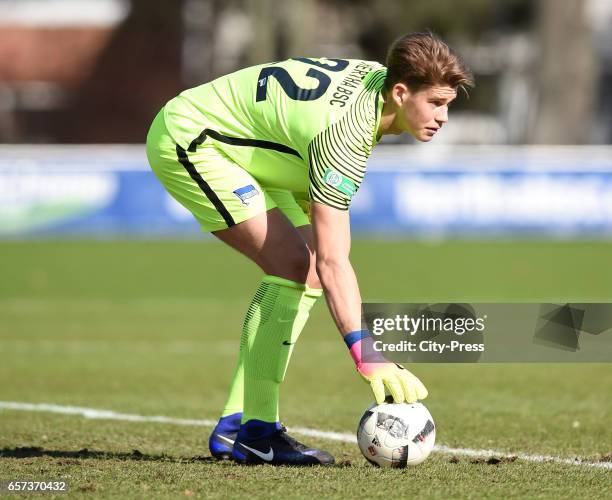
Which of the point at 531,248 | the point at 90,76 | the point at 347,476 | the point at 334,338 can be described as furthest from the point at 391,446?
the point at 90,76

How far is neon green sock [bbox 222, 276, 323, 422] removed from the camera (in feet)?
19.9

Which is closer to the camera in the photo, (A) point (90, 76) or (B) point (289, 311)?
(B) point (289, 311)

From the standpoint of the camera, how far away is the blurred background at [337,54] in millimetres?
20750

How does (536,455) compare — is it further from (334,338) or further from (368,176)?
(368,176)

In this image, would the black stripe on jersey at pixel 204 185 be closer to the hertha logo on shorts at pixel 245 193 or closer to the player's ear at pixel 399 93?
the hertha logo on shorts at pixel 245 193

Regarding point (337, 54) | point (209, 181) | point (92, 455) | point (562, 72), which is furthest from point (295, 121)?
point (337, 54)

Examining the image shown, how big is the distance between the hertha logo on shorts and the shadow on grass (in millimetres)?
1317

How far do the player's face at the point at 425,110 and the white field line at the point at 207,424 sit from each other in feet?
5.63

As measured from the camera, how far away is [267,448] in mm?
6059

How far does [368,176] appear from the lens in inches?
816

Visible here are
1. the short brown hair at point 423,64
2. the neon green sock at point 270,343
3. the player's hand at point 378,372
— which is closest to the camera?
the player's hand at point 378,372

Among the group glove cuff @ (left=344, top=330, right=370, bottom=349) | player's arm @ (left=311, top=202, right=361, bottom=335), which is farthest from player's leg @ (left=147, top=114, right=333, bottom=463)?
glove cuff @ (left=344, top=330, right=370, bottom=349)

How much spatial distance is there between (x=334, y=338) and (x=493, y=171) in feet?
31.5

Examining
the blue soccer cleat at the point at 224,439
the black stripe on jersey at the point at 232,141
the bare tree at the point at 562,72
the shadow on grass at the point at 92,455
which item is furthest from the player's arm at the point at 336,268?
the bare tree at the point at 562,72
